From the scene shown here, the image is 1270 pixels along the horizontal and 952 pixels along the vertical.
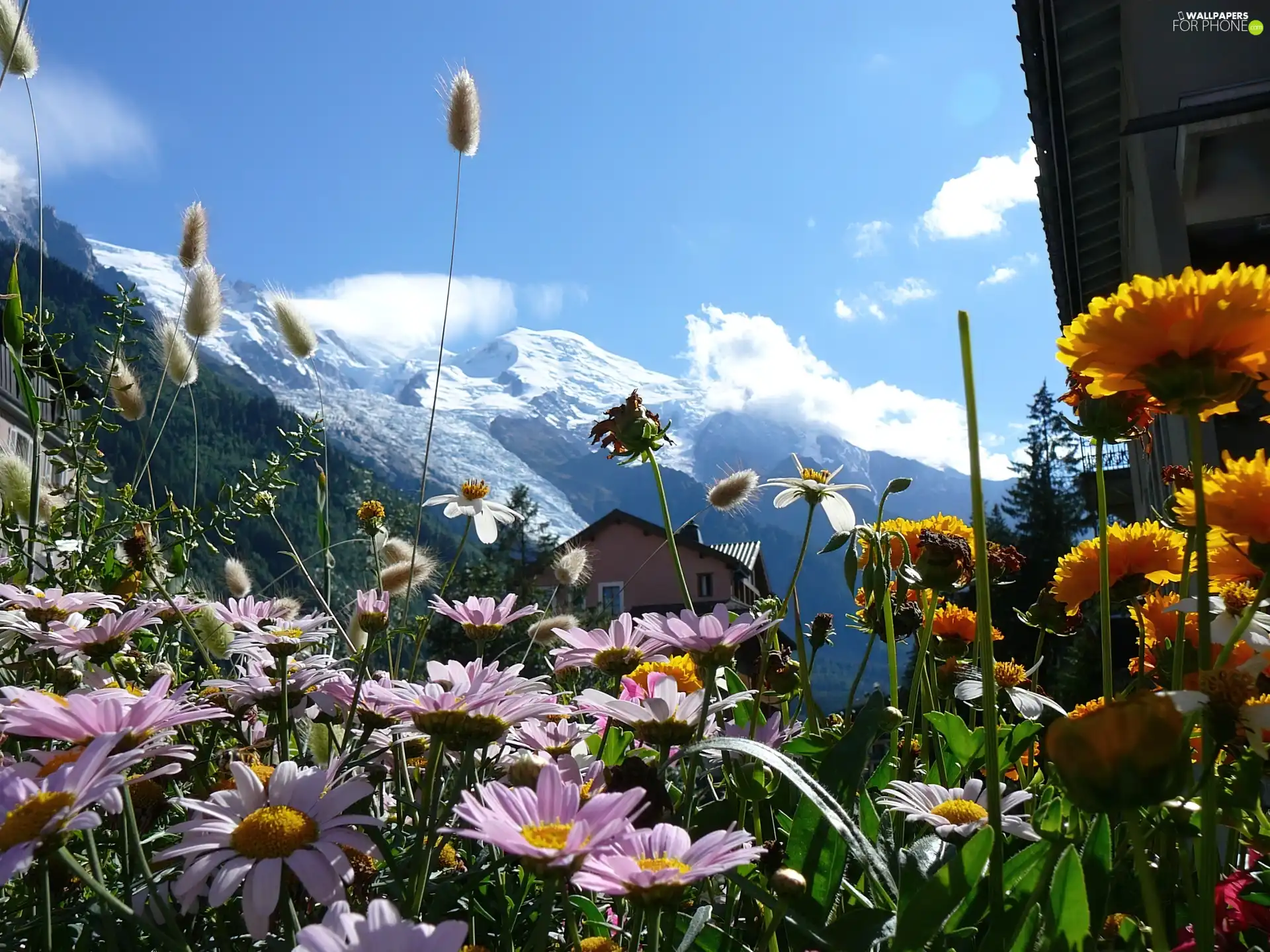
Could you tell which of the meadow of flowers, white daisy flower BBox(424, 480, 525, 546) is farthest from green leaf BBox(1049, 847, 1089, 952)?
white daisy flower BBox(424, 480, 525, 546)

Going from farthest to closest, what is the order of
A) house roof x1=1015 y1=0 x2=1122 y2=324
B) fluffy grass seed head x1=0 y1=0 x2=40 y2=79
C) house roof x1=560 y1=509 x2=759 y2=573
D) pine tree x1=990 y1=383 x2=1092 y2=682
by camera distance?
house roof x1=560 y1=509 x2=759 y2=573, pine tree x1=990 y1=383 x2=1092 y2=682, house roof x1=1015 y1=0 x2=1122 y2=324, fluffy grass seed head x1=0 y1=0 x2=40 y2=79

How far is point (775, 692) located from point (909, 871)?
0.72m

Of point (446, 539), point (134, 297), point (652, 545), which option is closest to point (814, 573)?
point (446, 539)

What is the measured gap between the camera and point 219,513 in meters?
1.80

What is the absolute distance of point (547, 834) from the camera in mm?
545

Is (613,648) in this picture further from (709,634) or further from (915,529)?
(915,529)

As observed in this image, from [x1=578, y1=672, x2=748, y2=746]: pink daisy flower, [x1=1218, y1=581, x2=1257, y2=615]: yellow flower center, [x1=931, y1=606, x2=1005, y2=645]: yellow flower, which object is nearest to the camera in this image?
[x1=578, y1=672, x2=748, y2=746]: pink daisy flower

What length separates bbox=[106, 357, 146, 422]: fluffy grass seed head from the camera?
2066 mm

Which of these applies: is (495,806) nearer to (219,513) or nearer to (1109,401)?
(1109,401)

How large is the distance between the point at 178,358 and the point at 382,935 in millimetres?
2194

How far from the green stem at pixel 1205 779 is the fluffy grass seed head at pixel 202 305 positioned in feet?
7.18

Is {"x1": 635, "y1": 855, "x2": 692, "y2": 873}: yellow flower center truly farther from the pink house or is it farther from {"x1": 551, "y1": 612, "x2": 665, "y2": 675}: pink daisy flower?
the pink house

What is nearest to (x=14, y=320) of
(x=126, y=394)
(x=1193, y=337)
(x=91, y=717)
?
(x=126, y=394)

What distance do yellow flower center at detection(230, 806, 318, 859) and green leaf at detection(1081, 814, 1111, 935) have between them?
1.76 feet
